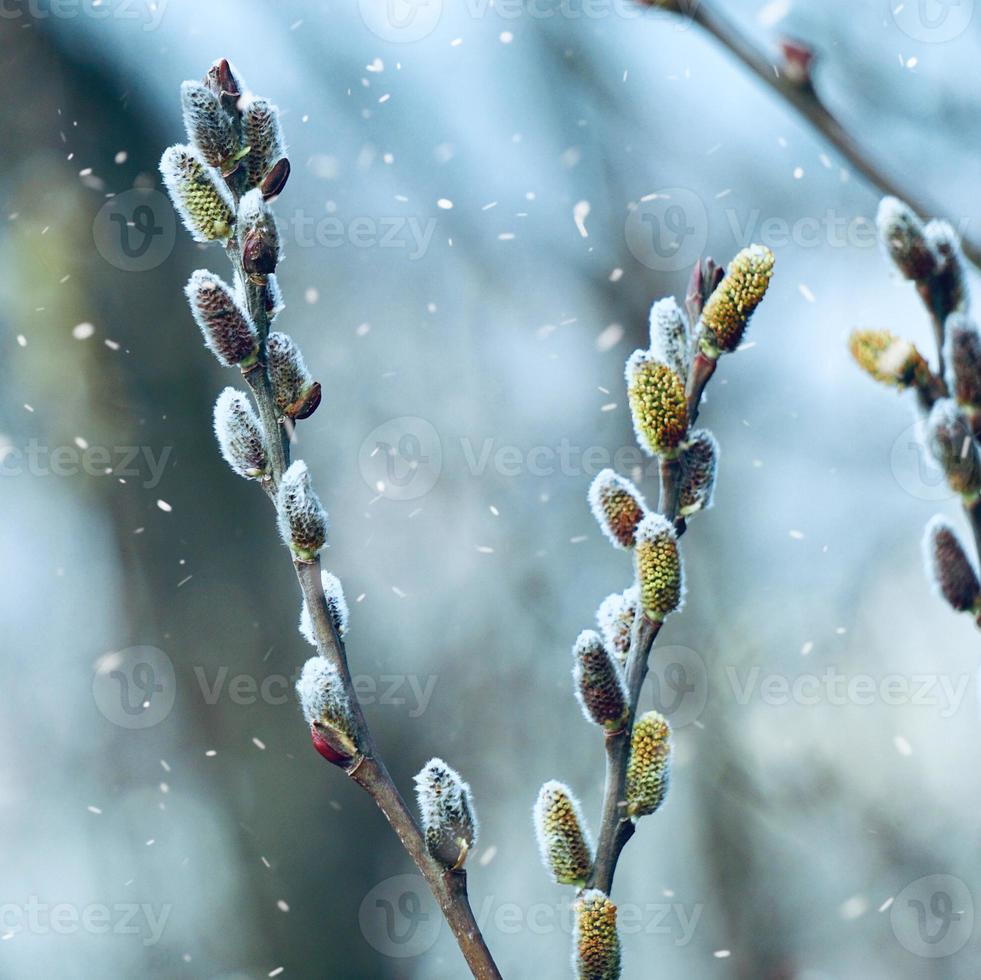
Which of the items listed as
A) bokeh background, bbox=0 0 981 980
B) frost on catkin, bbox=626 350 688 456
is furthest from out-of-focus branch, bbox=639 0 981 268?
bokeh background, bbox=0 0 981 980

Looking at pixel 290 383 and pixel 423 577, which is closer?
pixel 290 383

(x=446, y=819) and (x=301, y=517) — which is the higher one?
(x=301, y=517)

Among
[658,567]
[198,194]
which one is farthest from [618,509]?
[198,194]

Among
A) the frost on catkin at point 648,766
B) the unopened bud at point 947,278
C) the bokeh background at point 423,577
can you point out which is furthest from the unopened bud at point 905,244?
the bokeh background at point 423,577

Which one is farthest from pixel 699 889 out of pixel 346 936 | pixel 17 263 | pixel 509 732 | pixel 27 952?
pixel 17 263

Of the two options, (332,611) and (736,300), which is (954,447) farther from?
(332,611)

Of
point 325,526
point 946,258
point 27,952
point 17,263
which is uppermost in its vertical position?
point 946,258

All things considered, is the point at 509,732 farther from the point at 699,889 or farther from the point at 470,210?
the point at 470,210
